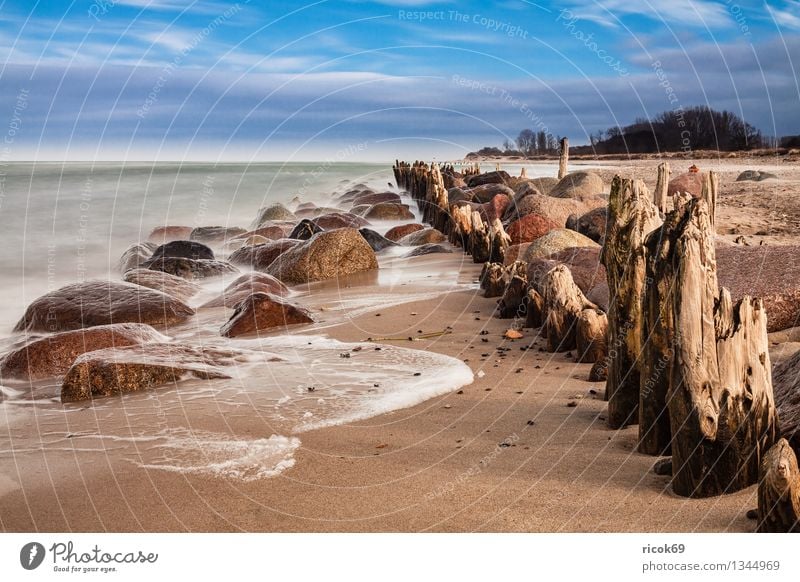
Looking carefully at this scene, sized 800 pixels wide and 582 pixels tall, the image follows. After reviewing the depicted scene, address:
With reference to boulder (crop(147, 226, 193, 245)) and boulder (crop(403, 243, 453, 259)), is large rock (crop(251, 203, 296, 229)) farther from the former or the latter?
boulder (crop(403, 243, 453, 259))

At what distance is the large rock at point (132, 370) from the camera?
25.8ft

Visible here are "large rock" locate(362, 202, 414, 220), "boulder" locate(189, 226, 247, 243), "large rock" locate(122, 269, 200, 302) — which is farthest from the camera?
"large rock" locate(362, 202, 414, 220)

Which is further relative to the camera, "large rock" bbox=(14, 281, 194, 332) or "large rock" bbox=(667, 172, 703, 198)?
"large rock" bbox=(667, 172, 703, 198)

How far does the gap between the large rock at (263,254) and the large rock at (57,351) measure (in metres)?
8.75

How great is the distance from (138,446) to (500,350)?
A: 4310mm

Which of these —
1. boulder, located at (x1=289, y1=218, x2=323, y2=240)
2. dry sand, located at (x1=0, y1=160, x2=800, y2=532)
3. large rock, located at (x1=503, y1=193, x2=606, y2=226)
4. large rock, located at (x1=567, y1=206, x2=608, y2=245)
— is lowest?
dry sand, located at (x1=0, y1=160, x2=800, y2=532)

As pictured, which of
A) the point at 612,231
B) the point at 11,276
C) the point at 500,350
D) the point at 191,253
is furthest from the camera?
the point at 191,253

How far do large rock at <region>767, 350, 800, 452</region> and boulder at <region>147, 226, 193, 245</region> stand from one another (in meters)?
25.0

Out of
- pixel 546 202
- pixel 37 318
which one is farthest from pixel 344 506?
pixel 546 202

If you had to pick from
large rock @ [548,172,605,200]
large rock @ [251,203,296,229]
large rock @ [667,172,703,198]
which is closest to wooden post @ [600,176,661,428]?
large rock @ [548,172,605,200]

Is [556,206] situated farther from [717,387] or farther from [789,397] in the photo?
[717,387]

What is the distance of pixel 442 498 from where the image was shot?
500 centimetres

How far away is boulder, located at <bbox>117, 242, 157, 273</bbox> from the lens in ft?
63.4

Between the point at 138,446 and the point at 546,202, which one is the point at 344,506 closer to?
the point at 138,446
